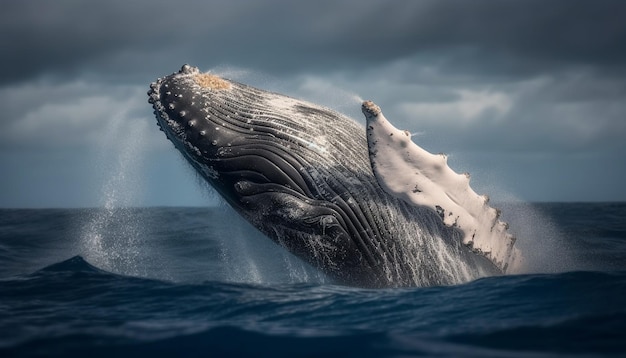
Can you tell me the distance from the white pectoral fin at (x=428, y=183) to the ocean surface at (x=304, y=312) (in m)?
0.67

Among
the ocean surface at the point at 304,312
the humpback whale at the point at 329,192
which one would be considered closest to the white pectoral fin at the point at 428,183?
the humpback whale at the point at 329,192

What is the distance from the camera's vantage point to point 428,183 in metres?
8.14

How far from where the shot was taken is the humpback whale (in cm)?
835

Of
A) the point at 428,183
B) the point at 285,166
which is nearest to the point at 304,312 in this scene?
the point at 285,166

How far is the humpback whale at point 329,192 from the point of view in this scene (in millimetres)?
8352

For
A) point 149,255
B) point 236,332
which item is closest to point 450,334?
point 236,332

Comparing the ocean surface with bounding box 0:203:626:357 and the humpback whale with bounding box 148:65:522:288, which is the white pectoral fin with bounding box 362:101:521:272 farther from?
the ocean surface with bounding box 0:203:626:357

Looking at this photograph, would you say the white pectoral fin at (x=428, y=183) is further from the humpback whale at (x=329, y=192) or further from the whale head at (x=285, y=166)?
the whale head at (x=285, y=166)

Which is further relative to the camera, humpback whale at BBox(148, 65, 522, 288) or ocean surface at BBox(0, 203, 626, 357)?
humpback whale at BBox(148, 65, 522, 288)

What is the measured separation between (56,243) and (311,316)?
1471cm

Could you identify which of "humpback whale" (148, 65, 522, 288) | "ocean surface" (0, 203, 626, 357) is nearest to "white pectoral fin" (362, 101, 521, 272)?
"humpback whale" (148, 65, 522, 288)

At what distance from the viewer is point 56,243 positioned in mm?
19438

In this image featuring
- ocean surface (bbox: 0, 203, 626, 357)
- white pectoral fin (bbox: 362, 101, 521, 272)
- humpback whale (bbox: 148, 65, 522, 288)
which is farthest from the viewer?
humpback whale (bbox: 148, 65, 522, 288)

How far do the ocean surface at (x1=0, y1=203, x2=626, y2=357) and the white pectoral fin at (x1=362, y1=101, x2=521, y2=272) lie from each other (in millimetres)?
670
